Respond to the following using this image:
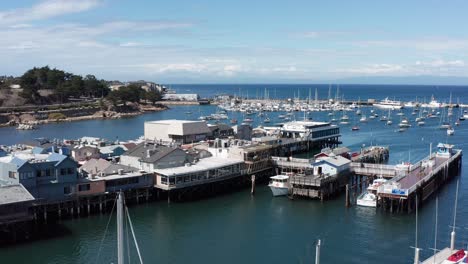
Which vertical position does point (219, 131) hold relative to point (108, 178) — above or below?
above

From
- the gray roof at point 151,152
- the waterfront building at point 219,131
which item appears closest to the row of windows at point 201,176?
the gray roof at point 151,152

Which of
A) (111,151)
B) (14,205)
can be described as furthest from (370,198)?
(14,205)

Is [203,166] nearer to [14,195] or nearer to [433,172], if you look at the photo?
[14,195]

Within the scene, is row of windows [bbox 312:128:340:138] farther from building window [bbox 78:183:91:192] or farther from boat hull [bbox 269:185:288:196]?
building window [bbox 78:183:91:192]

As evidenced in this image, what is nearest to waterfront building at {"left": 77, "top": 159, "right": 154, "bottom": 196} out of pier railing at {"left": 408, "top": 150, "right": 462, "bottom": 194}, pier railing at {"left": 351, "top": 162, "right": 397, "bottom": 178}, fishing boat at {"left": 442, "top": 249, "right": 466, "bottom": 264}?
pier railing at {"left": 351, "top": 162, "right": 397, "bottom": 178}

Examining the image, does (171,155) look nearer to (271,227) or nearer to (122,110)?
(271,227)

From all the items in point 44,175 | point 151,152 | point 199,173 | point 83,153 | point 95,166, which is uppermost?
point 151,152

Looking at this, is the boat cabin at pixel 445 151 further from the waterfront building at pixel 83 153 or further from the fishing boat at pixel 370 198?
the waterfront building at pixel 83 153
